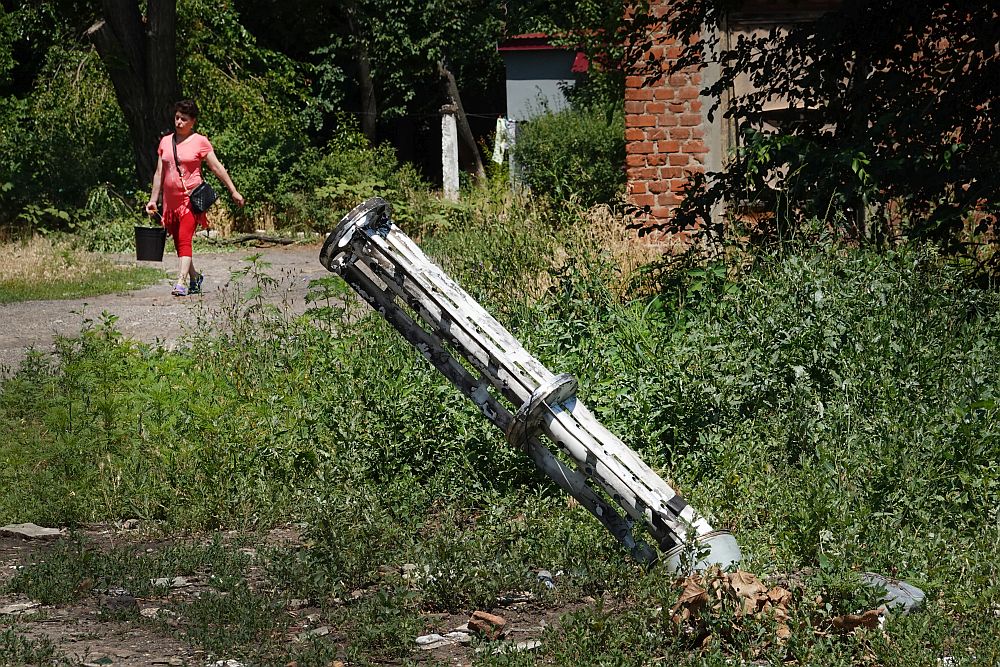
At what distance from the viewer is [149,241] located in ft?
35.7

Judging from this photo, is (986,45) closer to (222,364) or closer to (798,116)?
(798,116)

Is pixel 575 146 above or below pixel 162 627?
above

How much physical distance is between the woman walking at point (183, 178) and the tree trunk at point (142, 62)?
4.99 m

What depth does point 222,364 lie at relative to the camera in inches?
276

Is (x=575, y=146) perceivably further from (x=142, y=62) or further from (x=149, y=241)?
(x=149, y=241)

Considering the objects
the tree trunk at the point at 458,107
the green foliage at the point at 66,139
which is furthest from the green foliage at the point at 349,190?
the tree trunk at the point at 458,107

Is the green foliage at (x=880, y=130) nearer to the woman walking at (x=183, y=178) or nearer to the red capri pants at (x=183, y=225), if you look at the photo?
the woman walking at (x=183, y=178)

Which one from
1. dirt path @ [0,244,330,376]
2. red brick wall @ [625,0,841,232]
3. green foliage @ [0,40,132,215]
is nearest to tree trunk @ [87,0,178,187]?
green foliage @ [0,40,132,215]

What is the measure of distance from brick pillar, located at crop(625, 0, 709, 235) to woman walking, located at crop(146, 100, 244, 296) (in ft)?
12.1

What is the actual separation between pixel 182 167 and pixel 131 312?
161 cm

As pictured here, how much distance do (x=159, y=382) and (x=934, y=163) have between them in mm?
4645

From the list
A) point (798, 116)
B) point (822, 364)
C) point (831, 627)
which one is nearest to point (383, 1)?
point (798, 116)

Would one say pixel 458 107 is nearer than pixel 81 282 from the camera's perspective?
No

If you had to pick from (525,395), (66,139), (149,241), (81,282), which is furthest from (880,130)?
(66,139)
